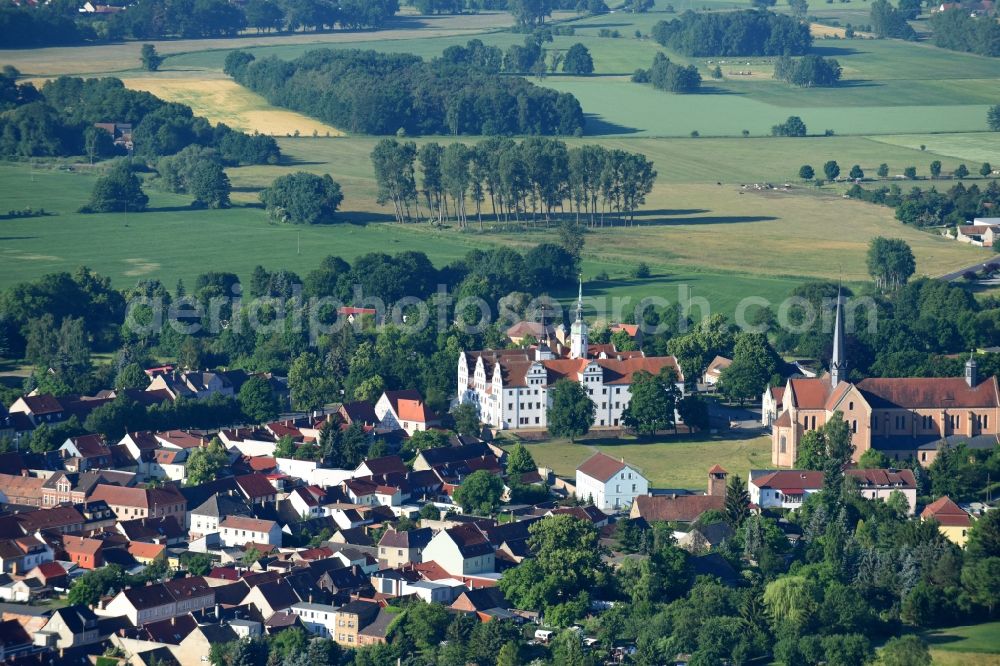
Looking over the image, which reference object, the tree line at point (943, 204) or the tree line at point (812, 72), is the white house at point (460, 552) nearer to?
the tree line at point (943, 204)

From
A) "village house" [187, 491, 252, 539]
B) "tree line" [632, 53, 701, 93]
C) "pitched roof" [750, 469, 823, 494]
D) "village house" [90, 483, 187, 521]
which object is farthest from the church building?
"tree line" [632, 53, 701, 93]

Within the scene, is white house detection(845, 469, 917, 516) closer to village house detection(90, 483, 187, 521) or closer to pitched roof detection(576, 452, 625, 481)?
pitched roof detection(576, 452, 625, 481)

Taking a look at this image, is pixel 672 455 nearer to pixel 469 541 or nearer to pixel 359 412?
pixel 359 412

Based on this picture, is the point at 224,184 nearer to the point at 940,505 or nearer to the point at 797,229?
the point at 797,229

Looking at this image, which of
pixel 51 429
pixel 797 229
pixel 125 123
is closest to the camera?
pixel 51 429

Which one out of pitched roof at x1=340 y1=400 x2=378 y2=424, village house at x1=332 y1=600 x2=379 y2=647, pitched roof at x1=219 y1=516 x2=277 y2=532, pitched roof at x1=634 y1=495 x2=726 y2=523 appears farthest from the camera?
pitched roof at x1=340 y1=400 x2=378 y2=424

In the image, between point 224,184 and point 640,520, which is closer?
point 640,520

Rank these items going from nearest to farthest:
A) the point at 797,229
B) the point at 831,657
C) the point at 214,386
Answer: the point at 831,657 < the point at 214,386 < the point at 797,229

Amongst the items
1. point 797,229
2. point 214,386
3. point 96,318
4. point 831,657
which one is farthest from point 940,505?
point 797,229
